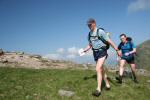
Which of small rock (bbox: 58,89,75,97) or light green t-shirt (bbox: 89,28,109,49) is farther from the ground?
light green t-shirt (bbox: 89,28,109,49)

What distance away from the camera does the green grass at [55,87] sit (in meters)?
14.3

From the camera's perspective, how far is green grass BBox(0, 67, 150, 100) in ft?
46.8

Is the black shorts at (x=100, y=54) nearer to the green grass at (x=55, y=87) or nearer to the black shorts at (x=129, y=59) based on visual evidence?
the green grass at (x=55, y=87)

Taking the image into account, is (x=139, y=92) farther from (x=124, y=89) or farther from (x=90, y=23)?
(x=90, y=23)

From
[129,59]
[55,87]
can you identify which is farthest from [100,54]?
[129,59]

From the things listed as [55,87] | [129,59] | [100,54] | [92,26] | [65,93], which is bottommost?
[65,93]

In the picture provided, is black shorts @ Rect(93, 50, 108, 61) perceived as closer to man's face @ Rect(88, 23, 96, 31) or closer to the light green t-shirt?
the light green t-shirt

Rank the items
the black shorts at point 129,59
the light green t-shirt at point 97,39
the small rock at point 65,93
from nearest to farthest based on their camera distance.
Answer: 1. the light green t-shirt at point 97,39
2. the small rock at point 65,93
3. the black shorts at point 129,59

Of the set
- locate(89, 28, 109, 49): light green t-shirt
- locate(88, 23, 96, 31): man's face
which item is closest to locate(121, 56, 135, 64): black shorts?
locate(89, 28, 109, 49): light green t-shirt

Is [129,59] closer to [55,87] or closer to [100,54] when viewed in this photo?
[100,54]

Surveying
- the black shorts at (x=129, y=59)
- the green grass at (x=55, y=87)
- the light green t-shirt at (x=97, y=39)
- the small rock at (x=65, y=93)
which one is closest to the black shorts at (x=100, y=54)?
the light green t-shirt at (x=97, y=39)

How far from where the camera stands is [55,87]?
1580 centimetres

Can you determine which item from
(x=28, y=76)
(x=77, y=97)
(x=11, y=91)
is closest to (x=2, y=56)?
(x=28, y=76)

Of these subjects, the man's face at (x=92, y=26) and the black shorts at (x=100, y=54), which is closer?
the man's face at (x=92, y=26)
